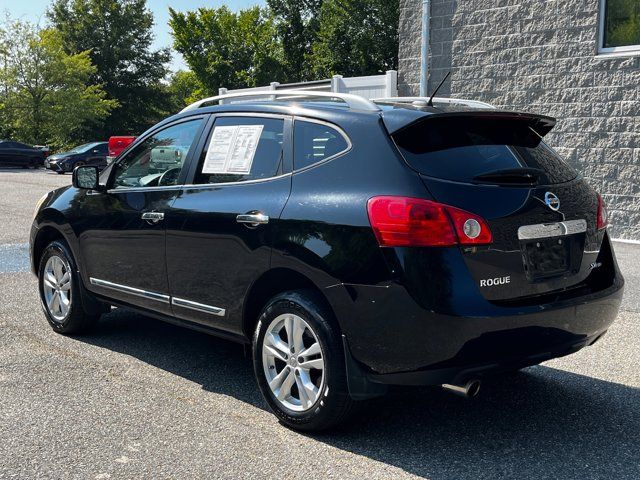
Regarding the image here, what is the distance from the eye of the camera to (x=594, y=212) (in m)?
4.11

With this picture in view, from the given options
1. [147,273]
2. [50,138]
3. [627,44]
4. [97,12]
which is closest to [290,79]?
[97,12]

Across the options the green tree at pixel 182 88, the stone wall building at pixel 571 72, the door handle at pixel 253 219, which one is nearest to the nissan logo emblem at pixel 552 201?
the door handle at pixel 253 219

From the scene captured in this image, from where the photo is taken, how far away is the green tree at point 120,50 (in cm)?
5981

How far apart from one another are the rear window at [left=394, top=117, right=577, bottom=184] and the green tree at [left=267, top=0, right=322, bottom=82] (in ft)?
194

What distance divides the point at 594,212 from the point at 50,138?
45.6m

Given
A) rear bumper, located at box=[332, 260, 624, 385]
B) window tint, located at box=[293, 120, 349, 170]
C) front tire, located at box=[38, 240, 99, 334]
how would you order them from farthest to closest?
front tire, located at box=[38, 240, 99, 334] < window tint, located at box=[293, 120, 349, 170] < rear bumper, located at box=[332, 260, 624, 385]

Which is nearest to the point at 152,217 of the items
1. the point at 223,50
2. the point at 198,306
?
the point at 198,306

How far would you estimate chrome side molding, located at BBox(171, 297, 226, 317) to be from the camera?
4437mm

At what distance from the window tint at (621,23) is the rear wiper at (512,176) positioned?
29.8ft

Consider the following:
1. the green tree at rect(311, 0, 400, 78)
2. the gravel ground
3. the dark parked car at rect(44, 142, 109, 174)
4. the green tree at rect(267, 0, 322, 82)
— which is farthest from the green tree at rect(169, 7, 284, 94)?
the gravel ground

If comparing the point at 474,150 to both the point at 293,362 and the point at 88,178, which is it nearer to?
the point at 293,362

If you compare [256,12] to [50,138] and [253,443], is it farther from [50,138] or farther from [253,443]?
[253,443]

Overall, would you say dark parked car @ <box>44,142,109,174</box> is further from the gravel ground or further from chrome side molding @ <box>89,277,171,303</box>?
chrome side molding @ <box>89,277,171,303</box>

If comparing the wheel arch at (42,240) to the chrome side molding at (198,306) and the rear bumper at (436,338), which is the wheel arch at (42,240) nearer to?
the chrome side molding at (198,306)
